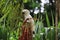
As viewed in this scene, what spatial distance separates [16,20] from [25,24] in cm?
67

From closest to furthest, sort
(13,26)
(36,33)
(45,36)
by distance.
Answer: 1. (45,36)
2. (36,33)
3. (13,26)

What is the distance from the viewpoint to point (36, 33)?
127 centimetres

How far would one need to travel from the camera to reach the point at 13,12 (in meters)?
1.53

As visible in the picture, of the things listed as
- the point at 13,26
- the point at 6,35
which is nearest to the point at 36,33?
the point at 6,35

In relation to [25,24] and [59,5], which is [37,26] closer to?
[25,24]

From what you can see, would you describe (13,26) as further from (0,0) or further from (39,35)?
(39,35)

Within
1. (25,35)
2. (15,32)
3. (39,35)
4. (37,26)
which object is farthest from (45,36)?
(15,32)

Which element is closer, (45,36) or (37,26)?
(45,36)

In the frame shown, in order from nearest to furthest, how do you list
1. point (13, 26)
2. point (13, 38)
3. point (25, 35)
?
point (25, 35) → point (13, 38) → point (13, 26)

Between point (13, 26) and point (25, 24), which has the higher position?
point (25, 24)

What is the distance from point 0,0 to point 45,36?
51 centimetres

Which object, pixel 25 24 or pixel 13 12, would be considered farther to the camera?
pixel 13 12

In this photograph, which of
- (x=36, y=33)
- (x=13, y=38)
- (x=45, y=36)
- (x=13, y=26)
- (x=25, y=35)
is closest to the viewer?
(x=25, y=35)

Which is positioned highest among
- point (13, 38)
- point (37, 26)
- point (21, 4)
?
point (21, 4)
